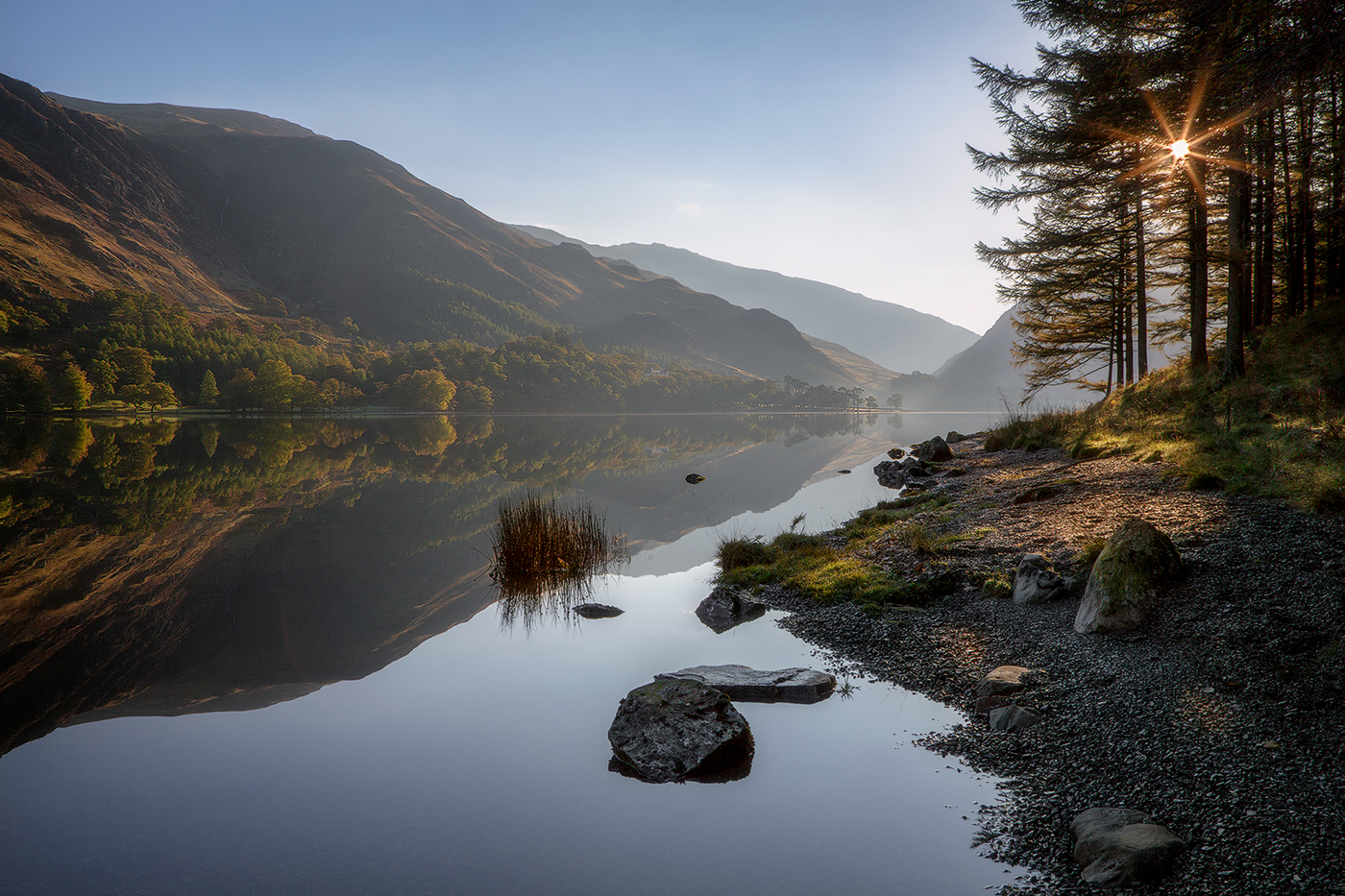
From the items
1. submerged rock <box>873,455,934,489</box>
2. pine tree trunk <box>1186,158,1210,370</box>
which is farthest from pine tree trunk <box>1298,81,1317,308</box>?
submerged rock <box>873,455,934,489</box>

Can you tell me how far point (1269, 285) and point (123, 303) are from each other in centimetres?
16751

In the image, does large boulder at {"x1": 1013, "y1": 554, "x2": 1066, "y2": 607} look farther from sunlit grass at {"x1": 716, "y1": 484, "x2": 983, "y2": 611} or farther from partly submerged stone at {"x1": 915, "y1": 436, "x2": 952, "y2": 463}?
partly submerged stone at {"x1": 915, "y1": 436, "x2": 952, "y2": 463}

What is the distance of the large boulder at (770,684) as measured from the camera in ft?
19.5

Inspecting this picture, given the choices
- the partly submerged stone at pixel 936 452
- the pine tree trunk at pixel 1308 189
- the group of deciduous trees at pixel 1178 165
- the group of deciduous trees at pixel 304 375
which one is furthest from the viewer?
the group of deciduous trees at pixel 304 375

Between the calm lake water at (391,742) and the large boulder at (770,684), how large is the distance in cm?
16

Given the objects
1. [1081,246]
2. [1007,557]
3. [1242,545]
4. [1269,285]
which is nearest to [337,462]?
[1007,557]

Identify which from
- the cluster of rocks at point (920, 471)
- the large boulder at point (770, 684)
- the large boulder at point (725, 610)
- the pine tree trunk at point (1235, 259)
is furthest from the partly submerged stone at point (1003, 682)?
the pine tree trunk at point (1235, 259)

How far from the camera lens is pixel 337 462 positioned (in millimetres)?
28266

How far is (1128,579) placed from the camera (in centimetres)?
636

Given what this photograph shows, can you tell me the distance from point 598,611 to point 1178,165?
20.9 metres

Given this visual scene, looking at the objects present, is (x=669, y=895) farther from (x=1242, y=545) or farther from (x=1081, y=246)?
(x=1081, y=246)

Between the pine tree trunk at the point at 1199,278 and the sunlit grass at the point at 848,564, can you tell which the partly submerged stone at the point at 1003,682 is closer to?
the sunlit grass at the point at 848,564

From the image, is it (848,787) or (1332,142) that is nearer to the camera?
(848,787)

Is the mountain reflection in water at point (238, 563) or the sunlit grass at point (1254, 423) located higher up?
the sunlit grass at point (1254, 423)
